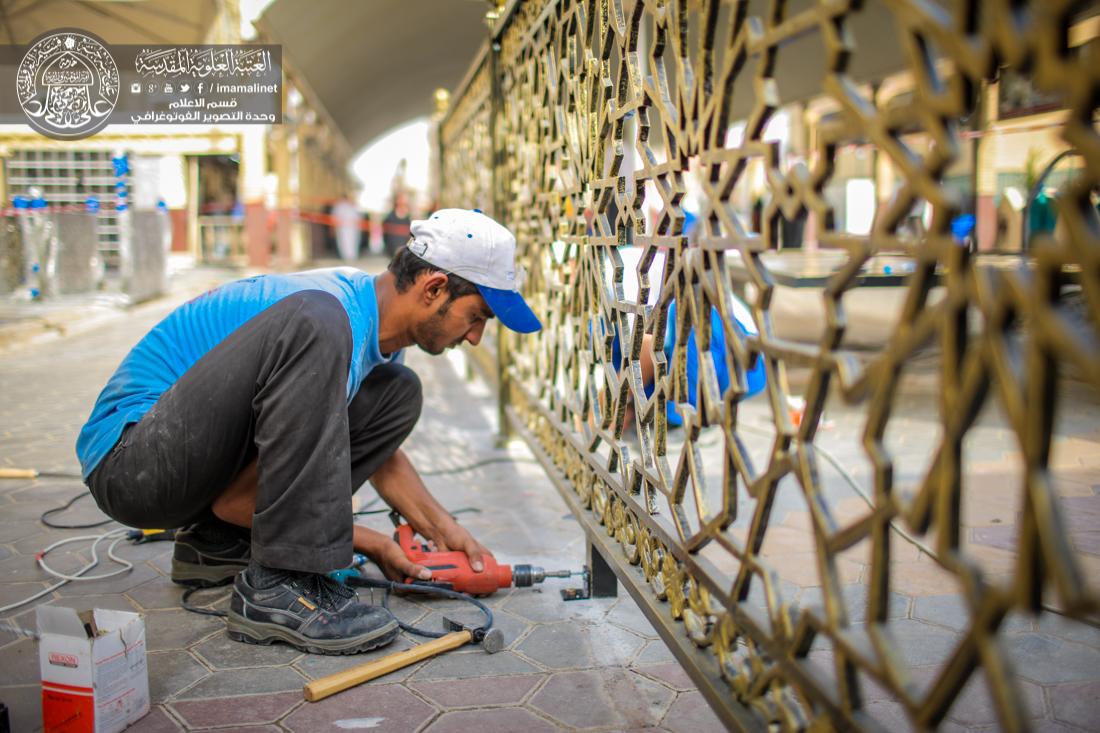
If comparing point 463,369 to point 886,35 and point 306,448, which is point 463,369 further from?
point 886,35

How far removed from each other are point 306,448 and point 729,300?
1.32m

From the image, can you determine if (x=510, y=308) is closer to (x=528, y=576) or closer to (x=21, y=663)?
(x=528, y=576)

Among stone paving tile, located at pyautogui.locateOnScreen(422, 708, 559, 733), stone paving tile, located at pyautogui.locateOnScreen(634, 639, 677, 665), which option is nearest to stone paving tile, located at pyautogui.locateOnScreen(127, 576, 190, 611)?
stone paving tile, located at pyautogui.locateOnScreen(422, 708, 559, 733)

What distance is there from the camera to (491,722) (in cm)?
241

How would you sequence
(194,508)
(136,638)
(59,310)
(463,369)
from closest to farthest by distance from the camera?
(136,638)
(194,508)
(463,369)
(59,310)

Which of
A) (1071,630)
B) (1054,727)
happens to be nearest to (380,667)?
(1054,727)

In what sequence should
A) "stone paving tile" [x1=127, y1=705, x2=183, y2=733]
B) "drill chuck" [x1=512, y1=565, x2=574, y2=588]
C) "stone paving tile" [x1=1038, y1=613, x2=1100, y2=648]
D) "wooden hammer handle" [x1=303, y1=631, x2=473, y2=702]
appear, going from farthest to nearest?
"drill chuck" [x1=512, y1=565, x2=574, y2=588] < "stone paving tile" [x1=1038, y1=613, x2=1100, y2=648] < "wooden hammer handle" [x1=303, y1=631, x2=473, y2=702] < "stone paving tile" [x1=127, y1=705, x2=183, y2=733]

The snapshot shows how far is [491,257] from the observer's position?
9.76ft

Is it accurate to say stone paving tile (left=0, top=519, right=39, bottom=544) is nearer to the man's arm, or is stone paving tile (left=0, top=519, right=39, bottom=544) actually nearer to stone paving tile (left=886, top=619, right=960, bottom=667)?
the man's arm

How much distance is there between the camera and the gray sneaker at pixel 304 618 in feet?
9.10

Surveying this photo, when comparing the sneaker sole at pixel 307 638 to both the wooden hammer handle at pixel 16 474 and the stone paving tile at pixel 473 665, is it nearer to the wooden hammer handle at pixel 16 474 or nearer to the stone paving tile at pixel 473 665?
the stone paving tile at pixel 473 665

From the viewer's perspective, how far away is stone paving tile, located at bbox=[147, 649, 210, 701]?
100 inches

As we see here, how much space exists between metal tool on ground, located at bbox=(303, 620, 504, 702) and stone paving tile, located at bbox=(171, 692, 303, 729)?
0.07m

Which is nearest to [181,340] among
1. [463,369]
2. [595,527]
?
[595,527]
